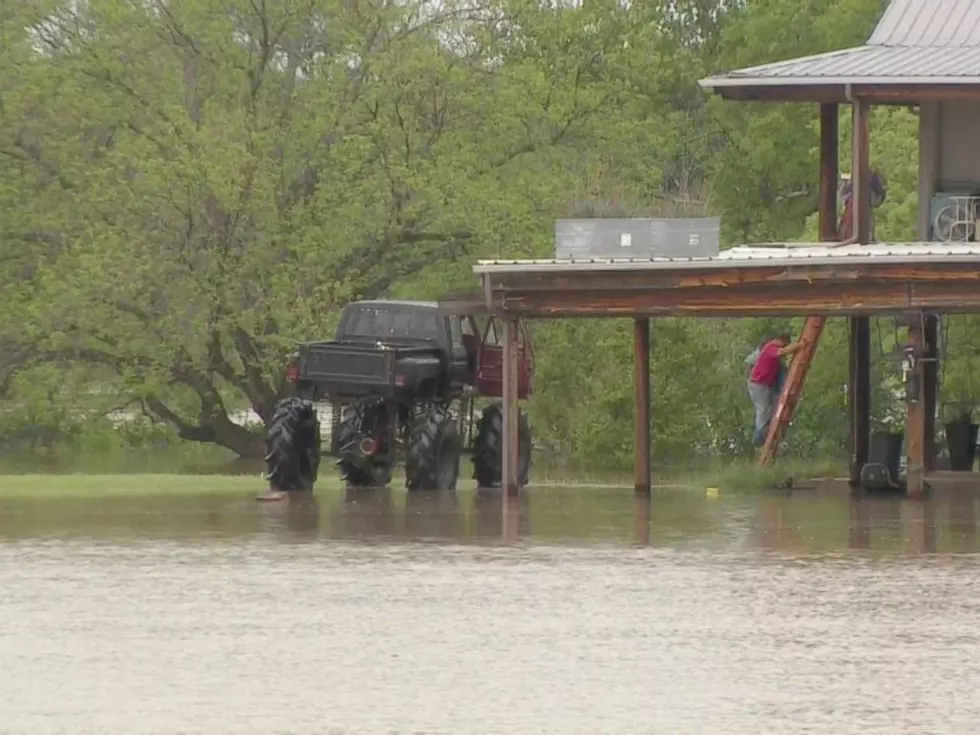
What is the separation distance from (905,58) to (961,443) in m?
7.80

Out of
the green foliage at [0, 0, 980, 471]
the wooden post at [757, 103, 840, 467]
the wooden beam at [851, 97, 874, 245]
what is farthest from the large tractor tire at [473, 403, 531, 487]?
the green foliage at [0, 0, 980, 471]

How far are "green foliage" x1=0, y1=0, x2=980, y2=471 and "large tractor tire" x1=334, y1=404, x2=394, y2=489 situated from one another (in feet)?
35.8

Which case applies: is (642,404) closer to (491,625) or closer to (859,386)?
(859,386)

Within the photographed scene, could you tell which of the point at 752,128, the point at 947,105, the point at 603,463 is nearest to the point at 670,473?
the point at 603,463

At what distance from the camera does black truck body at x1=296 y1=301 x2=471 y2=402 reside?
1179 inches

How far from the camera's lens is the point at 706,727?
12.0m

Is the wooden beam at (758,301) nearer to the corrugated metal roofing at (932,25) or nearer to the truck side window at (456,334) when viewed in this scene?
the truck side window at (456,334)

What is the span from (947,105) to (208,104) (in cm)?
2015

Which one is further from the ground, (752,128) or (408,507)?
(752,128)

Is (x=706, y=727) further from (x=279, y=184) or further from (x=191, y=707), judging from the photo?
(x=279, y=184)

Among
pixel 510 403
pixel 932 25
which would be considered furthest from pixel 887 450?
pixel 932 25

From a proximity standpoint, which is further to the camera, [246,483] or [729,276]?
[246,483]

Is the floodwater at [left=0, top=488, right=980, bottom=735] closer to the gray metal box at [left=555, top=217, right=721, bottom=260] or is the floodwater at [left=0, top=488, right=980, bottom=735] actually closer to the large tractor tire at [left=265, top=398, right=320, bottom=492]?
the gray metal box at [left=555, top=217, right=721, bottom=260]

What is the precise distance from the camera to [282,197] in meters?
47.0
